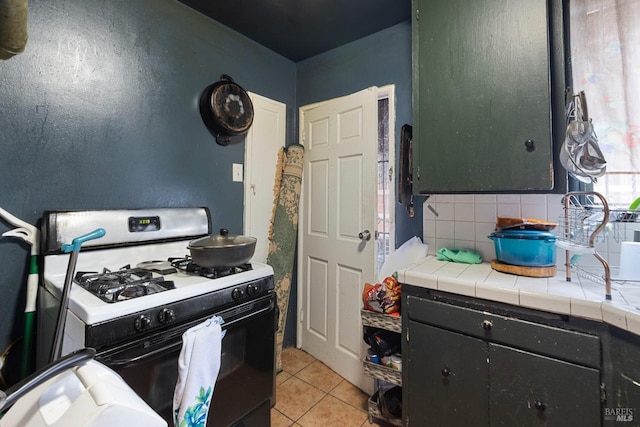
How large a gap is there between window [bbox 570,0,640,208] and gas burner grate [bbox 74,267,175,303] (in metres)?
2.01

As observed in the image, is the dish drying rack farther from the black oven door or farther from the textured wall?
the textured wall

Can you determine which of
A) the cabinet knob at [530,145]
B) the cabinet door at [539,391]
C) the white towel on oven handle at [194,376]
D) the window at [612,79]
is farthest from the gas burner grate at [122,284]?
the window at [612,79]

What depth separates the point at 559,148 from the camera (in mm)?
1284

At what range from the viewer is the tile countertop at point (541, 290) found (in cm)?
97

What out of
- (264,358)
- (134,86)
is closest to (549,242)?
(264,358)

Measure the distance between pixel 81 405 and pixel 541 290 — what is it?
55.1 inches

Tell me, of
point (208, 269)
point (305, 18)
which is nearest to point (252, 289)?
point (208, 269)

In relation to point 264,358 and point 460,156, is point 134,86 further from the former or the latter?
point 460,156

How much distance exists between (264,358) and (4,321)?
112cm

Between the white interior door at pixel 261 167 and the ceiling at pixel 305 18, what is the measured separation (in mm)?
446

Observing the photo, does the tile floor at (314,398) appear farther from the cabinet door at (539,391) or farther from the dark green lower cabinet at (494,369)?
the cabinet door at (539,391)

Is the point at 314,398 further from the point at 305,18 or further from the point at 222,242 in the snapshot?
the point at 305,18

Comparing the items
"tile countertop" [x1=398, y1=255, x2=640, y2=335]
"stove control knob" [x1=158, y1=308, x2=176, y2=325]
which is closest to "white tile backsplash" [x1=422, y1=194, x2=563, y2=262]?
"tile countertop" [x1=398, y1=255, x2=640, y2=335]

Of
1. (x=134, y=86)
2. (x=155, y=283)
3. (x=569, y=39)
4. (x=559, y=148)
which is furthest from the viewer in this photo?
(x=134, y=86)
